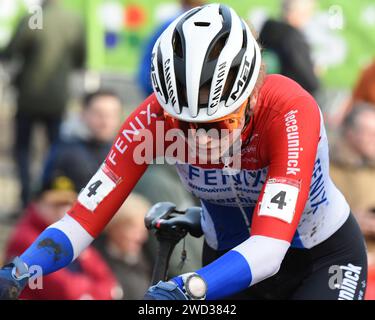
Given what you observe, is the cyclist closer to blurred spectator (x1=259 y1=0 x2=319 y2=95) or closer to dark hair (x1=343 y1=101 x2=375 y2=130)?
dark hair (x1=343 y1=101 x2=375 y2=130)

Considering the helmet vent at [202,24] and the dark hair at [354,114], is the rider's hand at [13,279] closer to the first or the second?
the helmet vent at [202,24]

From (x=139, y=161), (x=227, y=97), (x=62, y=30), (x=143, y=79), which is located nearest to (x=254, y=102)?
(x=227, y=97)

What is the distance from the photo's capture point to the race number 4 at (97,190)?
513cm

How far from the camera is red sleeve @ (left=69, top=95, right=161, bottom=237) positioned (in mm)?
5133

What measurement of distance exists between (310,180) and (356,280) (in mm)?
799

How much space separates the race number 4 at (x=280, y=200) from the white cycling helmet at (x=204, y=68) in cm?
37

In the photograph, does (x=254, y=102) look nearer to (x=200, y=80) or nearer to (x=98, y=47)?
(x=200, y=80)

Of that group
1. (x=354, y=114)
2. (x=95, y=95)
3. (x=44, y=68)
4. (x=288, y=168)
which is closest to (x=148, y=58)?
(x=95, y=95)

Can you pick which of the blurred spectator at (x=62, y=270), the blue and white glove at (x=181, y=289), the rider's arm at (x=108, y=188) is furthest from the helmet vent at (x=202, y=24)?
the blurred spectator at (x=62, y=270)

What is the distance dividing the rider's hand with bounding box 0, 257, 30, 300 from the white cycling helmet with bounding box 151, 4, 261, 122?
923 millimetres

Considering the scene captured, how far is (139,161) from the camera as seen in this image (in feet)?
16.9

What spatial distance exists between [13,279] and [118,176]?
0.78m

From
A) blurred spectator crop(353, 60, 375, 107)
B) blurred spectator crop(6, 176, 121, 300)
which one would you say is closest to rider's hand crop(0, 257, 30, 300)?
blurred spectator crop(6, 176, 121, 300)
